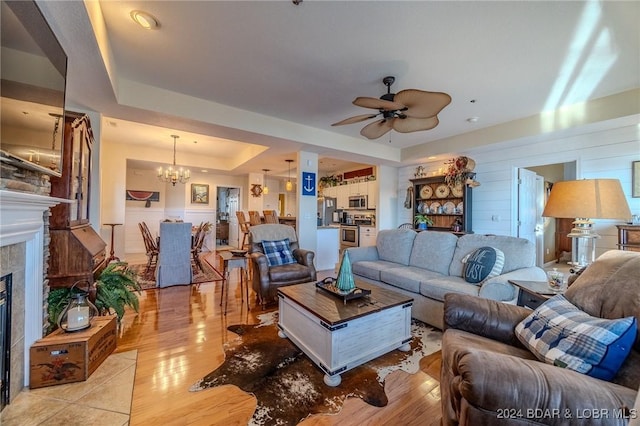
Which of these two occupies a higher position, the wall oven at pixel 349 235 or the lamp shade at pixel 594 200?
the lamp shade at pixel 594 200

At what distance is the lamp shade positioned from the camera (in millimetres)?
1740

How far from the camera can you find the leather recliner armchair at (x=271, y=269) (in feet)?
10.5

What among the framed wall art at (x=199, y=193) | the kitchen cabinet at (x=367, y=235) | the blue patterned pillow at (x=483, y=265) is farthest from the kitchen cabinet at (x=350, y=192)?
the blue patterned pillow at (x=483, y=265)

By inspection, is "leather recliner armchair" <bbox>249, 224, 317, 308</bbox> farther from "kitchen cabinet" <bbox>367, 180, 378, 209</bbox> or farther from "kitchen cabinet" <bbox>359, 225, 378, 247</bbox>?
"kitchen cabinet" <bbox>367, 180, 378, 209</bbox>

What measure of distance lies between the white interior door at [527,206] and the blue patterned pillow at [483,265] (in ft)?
8.84

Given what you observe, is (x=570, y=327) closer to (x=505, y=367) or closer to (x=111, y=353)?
(x=505, y=367)

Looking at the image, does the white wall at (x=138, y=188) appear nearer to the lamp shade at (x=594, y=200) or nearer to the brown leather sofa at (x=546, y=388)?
the brown leather sofa at (x=546, y=388)

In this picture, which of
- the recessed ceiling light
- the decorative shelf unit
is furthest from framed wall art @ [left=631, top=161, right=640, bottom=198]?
the recessed ceiling light

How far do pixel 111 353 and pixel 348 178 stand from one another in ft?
23.8

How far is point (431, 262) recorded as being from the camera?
3215 mm

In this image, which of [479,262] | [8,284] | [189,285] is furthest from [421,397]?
[189,285]

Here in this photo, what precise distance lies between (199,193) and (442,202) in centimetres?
684

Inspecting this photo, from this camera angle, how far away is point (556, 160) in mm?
4059

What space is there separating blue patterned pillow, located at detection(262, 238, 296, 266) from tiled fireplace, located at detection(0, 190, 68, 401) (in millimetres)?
2110
